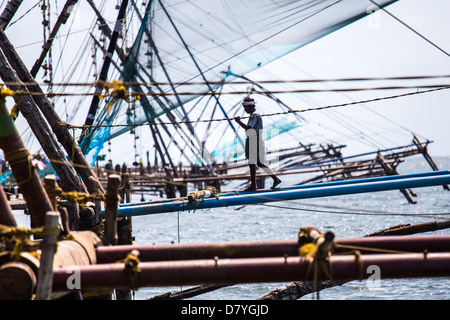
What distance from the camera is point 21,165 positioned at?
15.4ft

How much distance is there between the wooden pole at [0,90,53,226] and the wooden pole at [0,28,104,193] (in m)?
3.10

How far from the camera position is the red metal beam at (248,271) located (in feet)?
13.1

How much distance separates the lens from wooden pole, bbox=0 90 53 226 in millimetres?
4570

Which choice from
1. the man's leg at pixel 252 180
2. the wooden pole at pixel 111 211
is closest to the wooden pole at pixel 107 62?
the man's leg at pixel 252 180

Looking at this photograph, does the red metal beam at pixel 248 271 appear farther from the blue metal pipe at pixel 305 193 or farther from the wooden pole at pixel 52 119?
the wooden pole at pixel 52 119

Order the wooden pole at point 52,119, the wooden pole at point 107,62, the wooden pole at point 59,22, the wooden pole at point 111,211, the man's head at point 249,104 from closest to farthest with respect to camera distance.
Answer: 1. the wooden pole at point 111,211
2. the wooden pole at point 52,119
3. the man's head at point 249,104
4. the wooden pole at point 59,22
5. the wooden pole at point 107,62

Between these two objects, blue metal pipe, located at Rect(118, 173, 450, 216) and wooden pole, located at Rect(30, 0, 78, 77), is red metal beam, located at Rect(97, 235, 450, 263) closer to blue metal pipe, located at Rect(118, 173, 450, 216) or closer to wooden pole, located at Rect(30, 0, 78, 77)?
blue metal pipe, located at Rect(118, 173, 450, 216)

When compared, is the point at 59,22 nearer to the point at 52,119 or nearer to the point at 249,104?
the point at 52,119

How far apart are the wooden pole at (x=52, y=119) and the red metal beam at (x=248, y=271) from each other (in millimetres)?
4048

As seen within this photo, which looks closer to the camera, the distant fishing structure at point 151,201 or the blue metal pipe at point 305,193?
the distant fishing structure at point 151,201

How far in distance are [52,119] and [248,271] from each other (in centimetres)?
542

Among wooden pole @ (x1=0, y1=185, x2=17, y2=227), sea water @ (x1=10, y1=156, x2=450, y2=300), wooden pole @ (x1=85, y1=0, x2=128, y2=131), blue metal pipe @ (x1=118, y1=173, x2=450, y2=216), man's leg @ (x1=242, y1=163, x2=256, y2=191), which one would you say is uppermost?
wooden pole @ (x1=85, y1=0, x2=128, y2=131)

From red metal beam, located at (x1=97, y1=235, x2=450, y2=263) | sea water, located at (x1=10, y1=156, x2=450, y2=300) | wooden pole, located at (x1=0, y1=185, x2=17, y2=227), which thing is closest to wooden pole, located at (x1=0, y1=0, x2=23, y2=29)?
sea water, located at (x1=10, y1=156, x2=450, y2=300)
